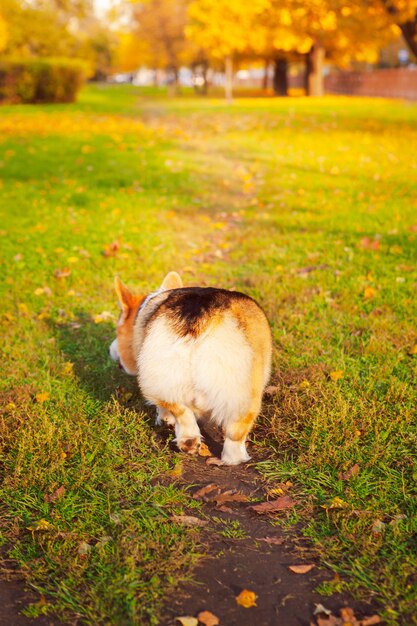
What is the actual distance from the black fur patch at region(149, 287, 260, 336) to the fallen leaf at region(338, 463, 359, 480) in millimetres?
1143

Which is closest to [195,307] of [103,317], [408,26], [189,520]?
[189,520]

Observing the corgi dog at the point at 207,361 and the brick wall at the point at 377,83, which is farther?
the brick wall at the point at 377,83

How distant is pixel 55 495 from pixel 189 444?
804 mm

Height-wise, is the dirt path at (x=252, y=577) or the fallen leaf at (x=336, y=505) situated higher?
the fallen leaf at (x=336, y=505)

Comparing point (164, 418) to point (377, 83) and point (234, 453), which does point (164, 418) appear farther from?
point (377, 83)

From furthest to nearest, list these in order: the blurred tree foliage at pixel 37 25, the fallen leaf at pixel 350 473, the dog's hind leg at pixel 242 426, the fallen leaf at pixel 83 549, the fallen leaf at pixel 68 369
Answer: the blurred tree foliage at pixel 37 25, the fallen leaf at pixel 68 369, the fallen leaf at pixel 350 473, the dog's hind leg at pixel 242 426, the fallen leaf at pixel 83 549

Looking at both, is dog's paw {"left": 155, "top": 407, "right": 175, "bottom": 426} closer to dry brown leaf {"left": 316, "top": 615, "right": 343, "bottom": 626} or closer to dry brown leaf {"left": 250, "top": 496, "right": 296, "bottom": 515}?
dry brown leaf {"left": 250, "top": 496, "right": 296, "bottom": 515}

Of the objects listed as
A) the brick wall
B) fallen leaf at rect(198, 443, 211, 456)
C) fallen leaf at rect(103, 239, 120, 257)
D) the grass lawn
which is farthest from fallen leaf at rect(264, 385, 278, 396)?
the brick wall

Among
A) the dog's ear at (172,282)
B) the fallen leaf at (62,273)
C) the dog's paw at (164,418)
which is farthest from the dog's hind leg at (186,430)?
the fallen leaf at (62,273)

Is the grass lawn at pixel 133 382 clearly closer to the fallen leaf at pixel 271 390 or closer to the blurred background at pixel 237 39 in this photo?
the fallen leaf at pixel 271 390

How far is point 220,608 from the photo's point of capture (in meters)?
2.66

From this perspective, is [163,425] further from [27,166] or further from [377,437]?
[27,166]

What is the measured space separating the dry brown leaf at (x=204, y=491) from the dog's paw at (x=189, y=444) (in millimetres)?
242

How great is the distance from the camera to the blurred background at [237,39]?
84.6ft
